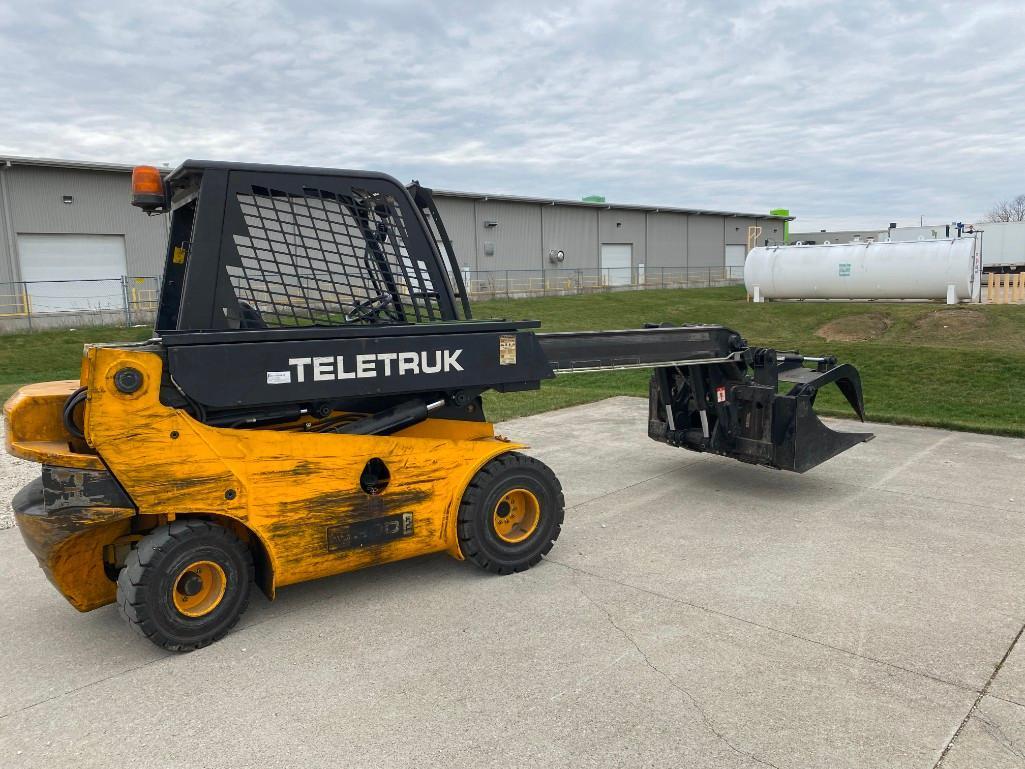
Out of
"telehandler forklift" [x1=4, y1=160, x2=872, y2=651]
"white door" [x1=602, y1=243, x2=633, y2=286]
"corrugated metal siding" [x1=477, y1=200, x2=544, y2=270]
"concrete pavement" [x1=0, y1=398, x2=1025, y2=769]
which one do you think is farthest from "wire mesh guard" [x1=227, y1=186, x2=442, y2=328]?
"white door" [x1=602, y1=243, x2=633, y2=286]

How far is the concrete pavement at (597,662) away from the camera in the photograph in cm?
304

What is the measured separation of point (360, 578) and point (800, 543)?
3035 mm

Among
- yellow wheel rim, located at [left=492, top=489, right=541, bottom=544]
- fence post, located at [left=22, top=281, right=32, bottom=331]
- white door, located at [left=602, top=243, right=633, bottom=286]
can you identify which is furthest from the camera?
white door, located at [left=602, top=243, right=633, bottom=286]

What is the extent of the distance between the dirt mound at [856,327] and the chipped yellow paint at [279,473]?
16537 mm

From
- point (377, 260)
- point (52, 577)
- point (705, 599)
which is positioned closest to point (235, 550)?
point (52, 577)

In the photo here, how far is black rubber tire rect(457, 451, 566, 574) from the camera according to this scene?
470 cm

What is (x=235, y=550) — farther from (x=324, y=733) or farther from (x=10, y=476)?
(x=10, y=476)

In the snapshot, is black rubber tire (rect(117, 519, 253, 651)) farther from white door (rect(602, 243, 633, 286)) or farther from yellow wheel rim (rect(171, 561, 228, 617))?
white door (rect(602, 243, 633, 286))

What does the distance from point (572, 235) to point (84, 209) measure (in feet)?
80.5

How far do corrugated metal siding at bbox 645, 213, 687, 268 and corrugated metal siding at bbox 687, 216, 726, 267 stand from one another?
78 centimetres

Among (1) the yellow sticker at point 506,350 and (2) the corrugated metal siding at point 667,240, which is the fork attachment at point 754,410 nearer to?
(1) the yellow sticker at point 506,350

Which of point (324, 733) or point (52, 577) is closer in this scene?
point (324, 733)

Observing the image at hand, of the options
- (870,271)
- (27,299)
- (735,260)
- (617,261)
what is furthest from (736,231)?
(27,299)

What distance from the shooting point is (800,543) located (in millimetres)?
5371
